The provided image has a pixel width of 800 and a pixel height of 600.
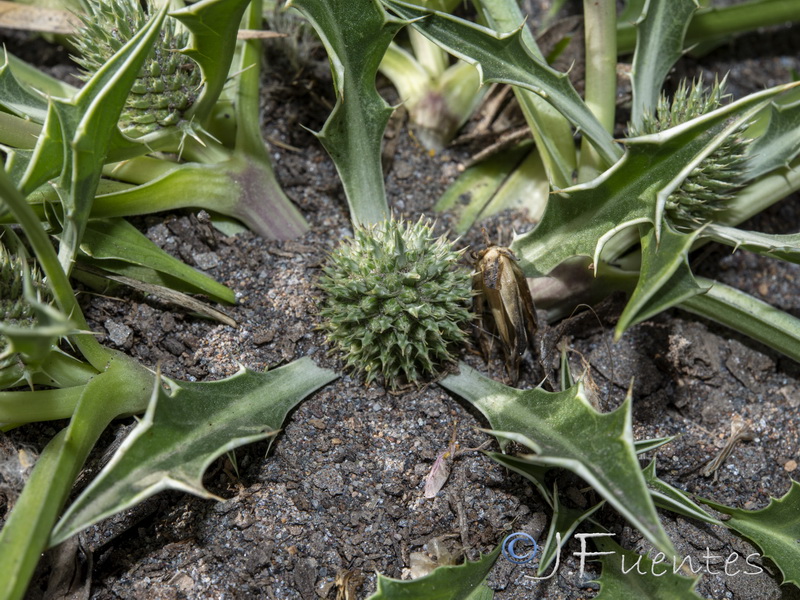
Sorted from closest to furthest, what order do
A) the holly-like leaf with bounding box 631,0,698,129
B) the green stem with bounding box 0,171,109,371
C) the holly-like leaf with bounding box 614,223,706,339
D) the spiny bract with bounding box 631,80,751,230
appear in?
the green stem with bounding box 0,171,109,371
the holly-like leaf with bounding box 614,223,706,339
the spiny bract with bounding box 631,80,751,230
the holly-like leaf with bounding box 631,0,698,129

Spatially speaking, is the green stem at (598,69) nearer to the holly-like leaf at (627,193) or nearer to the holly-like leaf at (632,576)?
the holly-like leaf at (627,193)

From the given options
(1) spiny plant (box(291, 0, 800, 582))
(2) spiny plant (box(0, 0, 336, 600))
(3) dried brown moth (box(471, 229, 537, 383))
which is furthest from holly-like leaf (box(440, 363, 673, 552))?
(2) spiny plant (box(0, 0, 336, 600))

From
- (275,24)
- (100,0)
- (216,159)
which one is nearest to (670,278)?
(216,159)

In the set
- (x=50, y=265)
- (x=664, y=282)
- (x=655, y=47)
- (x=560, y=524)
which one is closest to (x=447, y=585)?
(x=560, y=524)

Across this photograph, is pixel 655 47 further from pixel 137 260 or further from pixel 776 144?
pixel 137 260

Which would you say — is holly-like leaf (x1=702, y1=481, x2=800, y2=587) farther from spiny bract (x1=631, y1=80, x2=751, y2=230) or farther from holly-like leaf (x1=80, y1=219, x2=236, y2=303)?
holly-like leaf (x1=80, y1=219, x2=236, y2=303)

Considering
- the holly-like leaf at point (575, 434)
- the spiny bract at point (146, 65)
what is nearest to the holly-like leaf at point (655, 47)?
the holly-like leaf at point (575, 434)

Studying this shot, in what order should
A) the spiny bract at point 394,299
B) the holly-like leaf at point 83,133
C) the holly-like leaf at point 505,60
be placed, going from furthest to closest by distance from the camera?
the spiny bract at point 394,299
the holly-like leaf at point 505,60
the holly-like leaf at point 83,133

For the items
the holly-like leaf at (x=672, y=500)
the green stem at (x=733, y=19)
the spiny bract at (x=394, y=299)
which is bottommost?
the holly-like leaf at (x=672, y=500)
